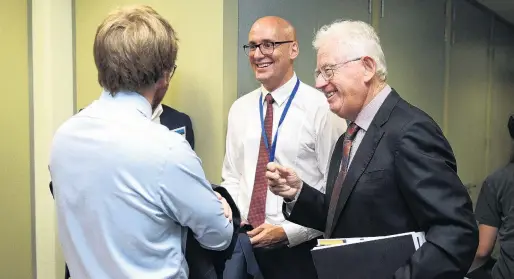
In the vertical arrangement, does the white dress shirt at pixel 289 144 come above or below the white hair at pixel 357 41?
below

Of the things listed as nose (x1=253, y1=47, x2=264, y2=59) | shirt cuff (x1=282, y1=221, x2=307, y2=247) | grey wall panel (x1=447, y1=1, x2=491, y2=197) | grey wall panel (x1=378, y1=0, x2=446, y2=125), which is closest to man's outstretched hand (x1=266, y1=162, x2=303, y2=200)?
shirt cuff (x1=282, y1=221, x2=307, y2=247)

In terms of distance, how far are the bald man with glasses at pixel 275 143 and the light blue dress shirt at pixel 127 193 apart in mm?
775

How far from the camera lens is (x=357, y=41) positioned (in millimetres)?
1551

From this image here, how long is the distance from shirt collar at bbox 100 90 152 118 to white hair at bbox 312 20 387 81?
0.63 metres

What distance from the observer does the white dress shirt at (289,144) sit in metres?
2.12

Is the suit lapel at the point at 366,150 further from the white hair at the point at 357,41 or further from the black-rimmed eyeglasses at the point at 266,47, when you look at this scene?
the black-rimmed eyeglasses at the point at 266,47

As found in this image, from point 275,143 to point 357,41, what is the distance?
711mm

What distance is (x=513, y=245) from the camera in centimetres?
243

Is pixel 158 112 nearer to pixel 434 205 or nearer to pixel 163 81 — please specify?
pixel 163 81

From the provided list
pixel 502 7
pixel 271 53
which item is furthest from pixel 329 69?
pixel 502 7

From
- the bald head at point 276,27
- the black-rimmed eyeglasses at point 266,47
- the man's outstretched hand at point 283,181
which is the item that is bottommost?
the man's outstretched hand at point 283,181

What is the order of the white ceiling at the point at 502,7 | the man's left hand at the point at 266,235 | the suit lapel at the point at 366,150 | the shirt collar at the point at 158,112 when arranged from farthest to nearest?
the white ceiling at the point at 502,7, the shirt collar at the point at 158,112, the man's left hand at the point at 266,235, the suit lapel at the point at 366,150

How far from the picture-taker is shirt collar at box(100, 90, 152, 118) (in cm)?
125

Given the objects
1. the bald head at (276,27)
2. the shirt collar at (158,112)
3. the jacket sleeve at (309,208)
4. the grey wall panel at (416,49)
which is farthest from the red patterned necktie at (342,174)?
the grey wall panel at (416,49)
